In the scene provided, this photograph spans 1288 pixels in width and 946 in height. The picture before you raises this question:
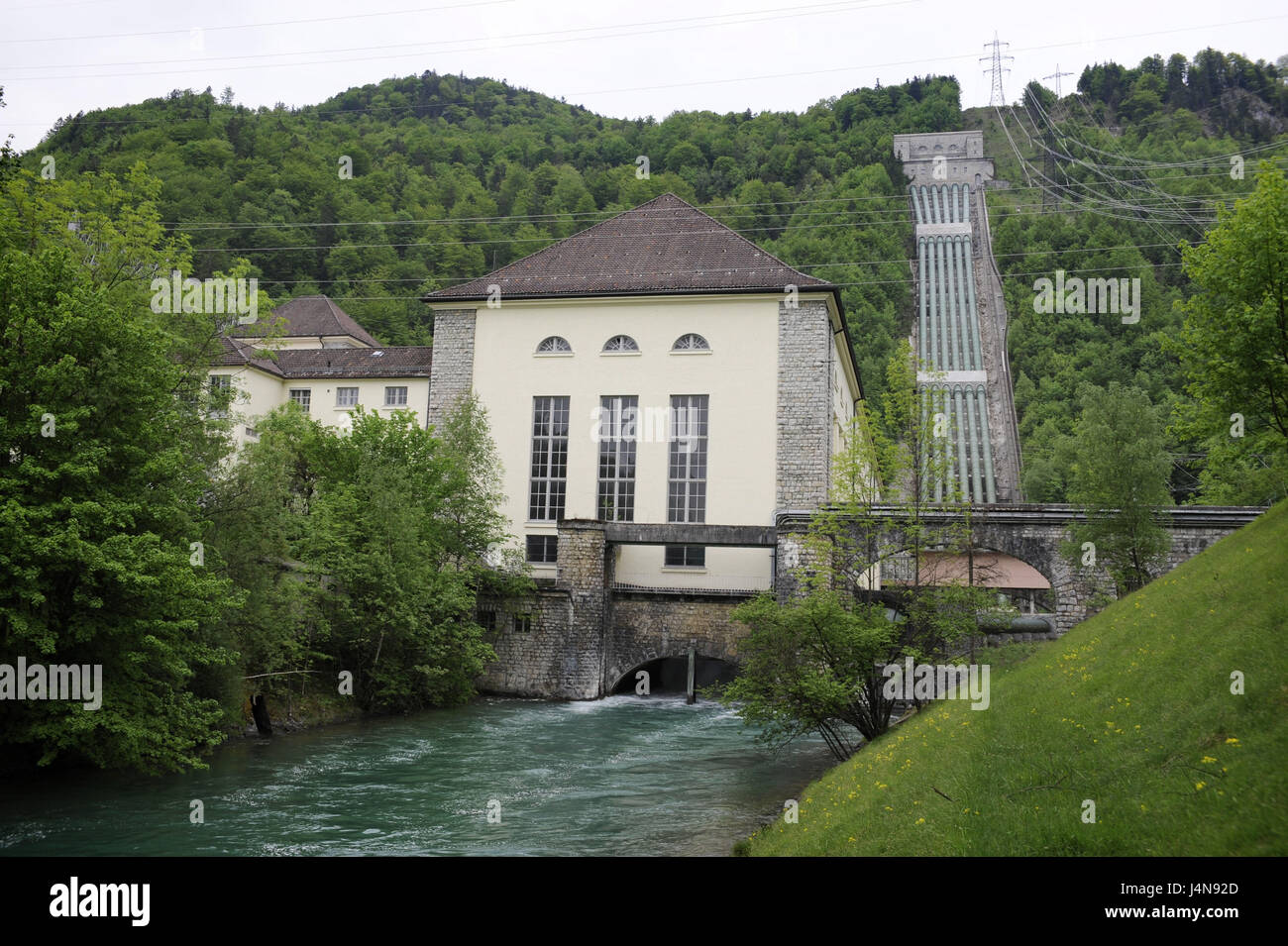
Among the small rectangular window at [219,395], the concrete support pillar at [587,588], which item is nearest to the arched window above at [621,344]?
the concrete support pillar at [587,588]

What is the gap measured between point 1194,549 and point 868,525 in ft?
43.9

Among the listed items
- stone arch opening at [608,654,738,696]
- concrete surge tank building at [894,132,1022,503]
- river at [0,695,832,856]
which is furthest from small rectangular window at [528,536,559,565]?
concrete surge tank building at [894,132,1022,503]

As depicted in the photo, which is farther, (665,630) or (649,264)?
(649,264)

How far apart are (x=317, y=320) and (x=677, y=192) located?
35324mm

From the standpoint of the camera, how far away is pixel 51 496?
15.7 m

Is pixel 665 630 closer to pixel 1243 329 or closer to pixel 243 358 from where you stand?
pixel 1243 329

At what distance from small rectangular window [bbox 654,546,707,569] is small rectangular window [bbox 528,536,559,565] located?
396cm

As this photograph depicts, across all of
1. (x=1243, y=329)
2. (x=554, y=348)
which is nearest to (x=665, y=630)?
(x=554, y=348)

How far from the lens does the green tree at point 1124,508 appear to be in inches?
1065

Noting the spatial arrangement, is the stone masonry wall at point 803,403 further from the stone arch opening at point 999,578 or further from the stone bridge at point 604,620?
the stone arch opening at point 999,578

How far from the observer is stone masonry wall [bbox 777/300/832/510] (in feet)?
116

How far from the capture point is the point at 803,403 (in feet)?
118

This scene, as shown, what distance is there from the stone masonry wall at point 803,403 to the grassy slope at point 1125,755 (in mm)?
20445

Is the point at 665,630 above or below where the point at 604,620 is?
below
